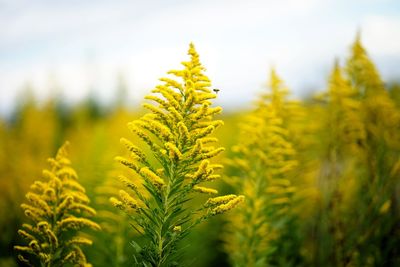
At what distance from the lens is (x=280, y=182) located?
6.05 meters

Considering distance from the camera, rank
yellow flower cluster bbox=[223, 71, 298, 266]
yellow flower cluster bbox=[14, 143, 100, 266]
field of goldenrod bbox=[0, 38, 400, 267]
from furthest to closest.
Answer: yellow flower cluster bbox=[223, 71, 298, 266], field of goldenrod bbox=[0, 38, 400, 267], yellow flower cluster bbox=[14, 143, 100, 266]

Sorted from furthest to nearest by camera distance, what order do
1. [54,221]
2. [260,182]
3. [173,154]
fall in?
[260,182] < [54,221] < [173,154]

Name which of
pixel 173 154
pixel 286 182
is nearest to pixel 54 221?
pixel 173 154

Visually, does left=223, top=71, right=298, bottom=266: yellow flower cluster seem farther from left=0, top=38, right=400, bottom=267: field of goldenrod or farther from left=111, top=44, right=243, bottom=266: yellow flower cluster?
left=111, top=44, right=243, bottom=266: yellow flower cluster

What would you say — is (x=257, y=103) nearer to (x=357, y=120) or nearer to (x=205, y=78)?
(x=357, y=120)

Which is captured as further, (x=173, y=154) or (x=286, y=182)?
(x=286, y=182)

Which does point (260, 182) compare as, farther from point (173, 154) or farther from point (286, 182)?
point (173, 154)

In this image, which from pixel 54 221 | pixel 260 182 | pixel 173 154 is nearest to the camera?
pixel 173 154

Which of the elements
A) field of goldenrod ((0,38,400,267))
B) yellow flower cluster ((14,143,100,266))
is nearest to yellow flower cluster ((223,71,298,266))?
field of goldenrod ((0,38,400,267))

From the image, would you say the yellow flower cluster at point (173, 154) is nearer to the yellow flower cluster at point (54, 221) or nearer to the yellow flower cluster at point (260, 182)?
the yellow flower cluster at point (54, 221)

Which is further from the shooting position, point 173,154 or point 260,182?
point 260,182

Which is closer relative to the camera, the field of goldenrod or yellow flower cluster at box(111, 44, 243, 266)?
yellow flower cluster at box(111, 44, 243, 266)

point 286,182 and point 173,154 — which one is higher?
point 173,154

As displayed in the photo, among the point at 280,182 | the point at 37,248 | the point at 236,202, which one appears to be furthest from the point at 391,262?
the point at 37,248
